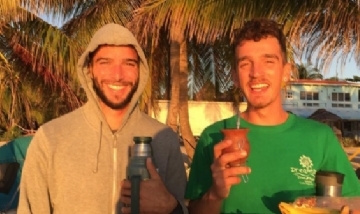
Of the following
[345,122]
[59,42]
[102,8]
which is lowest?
[345,122]

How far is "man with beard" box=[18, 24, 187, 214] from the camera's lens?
9.39ft

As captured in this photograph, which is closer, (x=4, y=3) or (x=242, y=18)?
(x=242, y=18)

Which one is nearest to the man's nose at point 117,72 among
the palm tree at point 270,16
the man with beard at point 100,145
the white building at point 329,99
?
the man with beard at point 100,145

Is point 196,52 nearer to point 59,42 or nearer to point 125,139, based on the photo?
point 59,42

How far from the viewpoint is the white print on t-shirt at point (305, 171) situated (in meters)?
2.61

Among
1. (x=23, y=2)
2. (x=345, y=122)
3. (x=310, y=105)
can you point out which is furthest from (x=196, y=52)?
(x=345, y=122)

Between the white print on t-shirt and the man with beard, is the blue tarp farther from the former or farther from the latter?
the white print on t-shirt

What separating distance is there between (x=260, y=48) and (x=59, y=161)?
125 centimetres

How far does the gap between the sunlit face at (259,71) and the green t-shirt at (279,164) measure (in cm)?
17

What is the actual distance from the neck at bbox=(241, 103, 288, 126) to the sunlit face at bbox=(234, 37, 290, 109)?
0.11ft

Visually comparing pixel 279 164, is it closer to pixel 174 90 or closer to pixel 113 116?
pixel 113 116

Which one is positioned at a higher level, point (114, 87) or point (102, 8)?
point (102, 8)

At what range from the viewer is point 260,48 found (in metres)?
2.70

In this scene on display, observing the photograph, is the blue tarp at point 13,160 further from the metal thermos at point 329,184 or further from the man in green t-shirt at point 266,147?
the metal thermos at point 329,184
